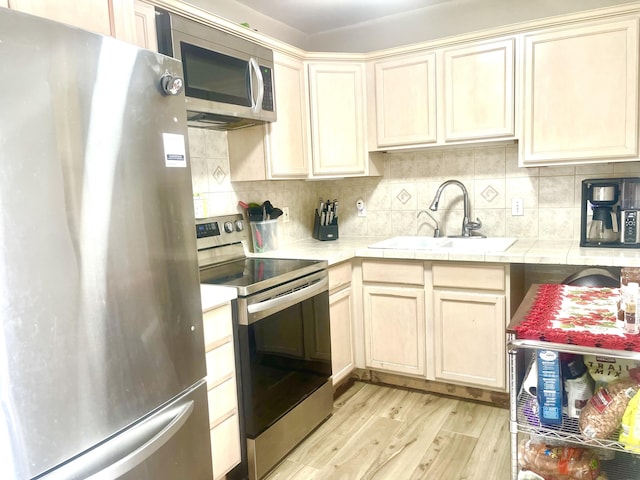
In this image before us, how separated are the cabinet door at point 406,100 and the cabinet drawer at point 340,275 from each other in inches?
33.1

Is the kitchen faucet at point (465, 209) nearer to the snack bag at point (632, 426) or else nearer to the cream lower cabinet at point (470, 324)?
the cream lower cabinet at point (470, 324)

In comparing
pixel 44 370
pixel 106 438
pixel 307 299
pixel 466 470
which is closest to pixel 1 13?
pixel 44 370

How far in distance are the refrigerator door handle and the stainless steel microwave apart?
123 cm

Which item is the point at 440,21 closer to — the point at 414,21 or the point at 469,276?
the point at 414,21

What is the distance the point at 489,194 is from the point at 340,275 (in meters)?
1.11

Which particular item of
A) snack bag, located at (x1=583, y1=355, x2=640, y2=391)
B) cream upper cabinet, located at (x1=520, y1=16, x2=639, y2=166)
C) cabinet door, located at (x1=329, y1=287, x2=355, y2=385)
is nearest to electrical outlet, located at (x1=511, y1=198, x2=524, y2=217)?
cream upper cabinet, located at (x1=520, y1=16, x2=639, y2=166)

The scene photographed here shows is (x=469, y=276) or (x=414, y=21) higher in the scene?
(x=414, y=21)

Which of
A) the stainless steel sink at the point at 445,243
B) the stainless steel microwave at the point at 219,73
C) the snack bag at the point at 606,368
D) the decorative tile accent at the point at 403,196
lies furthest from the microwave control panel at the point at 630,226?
the stainless steel microwave at the point at 219,73

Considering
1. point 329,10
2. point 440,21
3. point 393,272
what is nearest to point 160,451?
point 393,272

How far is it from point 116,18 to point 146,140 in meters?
0.37

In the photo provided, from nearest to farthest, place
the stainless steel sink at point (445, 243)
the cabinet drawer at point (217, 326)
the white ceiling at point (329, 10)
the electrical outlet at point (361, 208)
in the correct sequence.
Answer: the cabinet drawer at point (217, 326) < the stainless steel sink at point (445, 243) < the white ceiling at point (329, 10) < the electrical outlet at point (361, 208)

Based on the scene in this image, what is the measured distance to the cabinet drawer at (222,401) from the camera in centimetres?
173

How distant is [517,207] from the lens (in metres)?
2.82

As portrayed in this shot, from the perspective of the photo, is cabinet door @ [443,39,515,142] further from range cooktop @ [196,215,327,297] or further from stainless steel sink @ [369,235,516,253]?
range cooktop @ [196,215,327,297]
